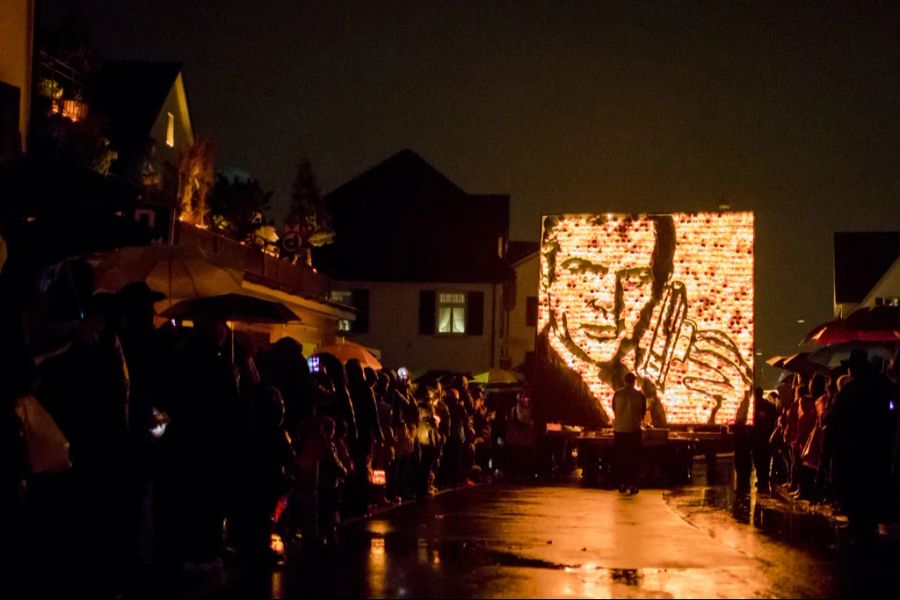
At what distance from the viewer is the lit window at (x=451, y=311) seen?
2406 inches

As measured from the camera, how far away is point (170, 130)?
4384cm

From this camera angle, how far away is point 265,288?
31.2 metres

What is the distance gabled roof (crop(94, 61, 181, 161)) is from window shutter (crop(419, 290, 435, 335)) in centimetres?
1960

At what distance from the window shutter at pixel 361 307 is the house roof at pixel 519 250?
44.1ft

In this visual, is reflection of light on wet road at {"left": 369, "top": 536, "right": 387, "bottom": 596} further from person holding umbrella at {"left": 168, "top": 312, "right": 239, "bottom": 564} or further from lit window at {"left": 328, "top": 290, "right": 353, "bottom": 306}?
lit window at {"left": 328, "top": 290, "right": 353, "bottom": 306}

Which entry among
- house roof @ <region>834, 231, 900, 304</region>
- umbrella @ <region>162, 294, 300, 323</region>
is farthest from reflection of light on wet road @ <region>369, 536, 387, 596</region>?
house roof @ <region>834, 231, 900, 304</region>

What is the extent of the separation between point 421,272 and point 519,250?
21.0m

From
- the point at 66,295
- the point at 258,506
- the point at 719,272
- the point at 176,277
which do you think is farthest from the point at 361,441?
the point at 719,272

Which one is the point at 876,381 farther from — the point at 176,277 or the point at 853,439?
the point at 176,277

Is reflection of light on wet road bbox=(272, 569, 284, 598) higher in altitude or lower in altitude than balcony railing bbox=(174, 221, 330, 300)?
lower

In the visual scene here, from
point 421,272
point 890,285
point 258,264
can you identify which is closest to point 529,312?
point 421,272

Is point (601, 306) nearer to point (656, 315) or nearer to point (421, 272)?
point (656, 315)

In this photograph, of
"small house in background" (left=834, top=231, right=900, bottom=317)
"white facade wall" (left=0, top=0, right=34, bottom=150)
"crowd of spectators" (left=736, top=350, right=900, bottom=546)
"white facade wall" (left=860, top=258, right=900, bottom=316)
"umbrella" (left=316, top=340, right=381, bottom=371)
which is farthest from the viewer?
"small house in background" (left=834, top=231, right=900, bottom=317)

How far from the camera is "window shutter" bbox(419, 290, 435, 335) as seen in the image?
61.2m
